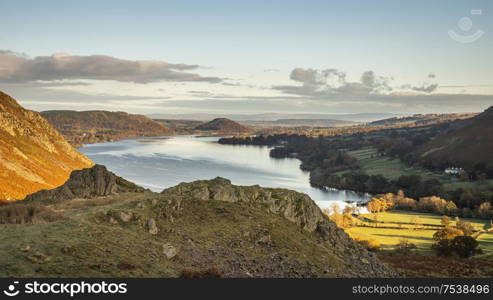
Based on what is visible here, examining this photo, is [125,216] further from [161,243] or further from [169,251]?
[169,251]

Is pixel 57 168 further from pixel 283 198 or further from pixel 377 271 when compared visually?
pixel 377 271

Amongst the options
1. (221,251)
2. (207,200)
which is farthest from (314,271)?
(207,200)

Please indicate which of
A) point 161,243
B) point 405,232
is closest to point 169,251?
point 161,243

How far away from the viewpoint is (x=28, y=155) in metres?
84.4

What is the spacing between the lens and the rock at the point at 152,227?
19.6m

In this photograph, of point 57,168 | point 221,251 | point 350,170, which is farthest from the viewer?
point 350,170

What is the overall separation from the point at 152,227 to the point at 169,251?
293 centimetres

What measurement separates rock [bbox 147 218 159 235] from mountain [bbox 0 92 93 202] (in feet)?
133

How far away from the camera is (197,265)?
1714 centimetres

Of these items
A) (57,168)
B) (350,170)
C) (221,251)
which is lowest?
(350,170)

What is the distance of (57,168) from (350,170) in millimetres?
134567

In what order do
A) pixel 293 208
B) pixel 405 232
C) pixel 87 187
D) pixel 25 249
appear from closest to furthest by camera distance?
pixel 25 249 → pixel 87 187 → pixel 293 208 → pixel 405 232

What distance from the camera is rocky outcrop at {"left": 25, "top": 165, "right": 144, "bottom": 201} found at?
2696 cm

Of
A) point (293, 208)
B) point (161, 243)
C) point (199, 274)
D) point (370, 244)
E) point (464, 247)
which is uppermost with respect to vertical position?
point (161, 243)
